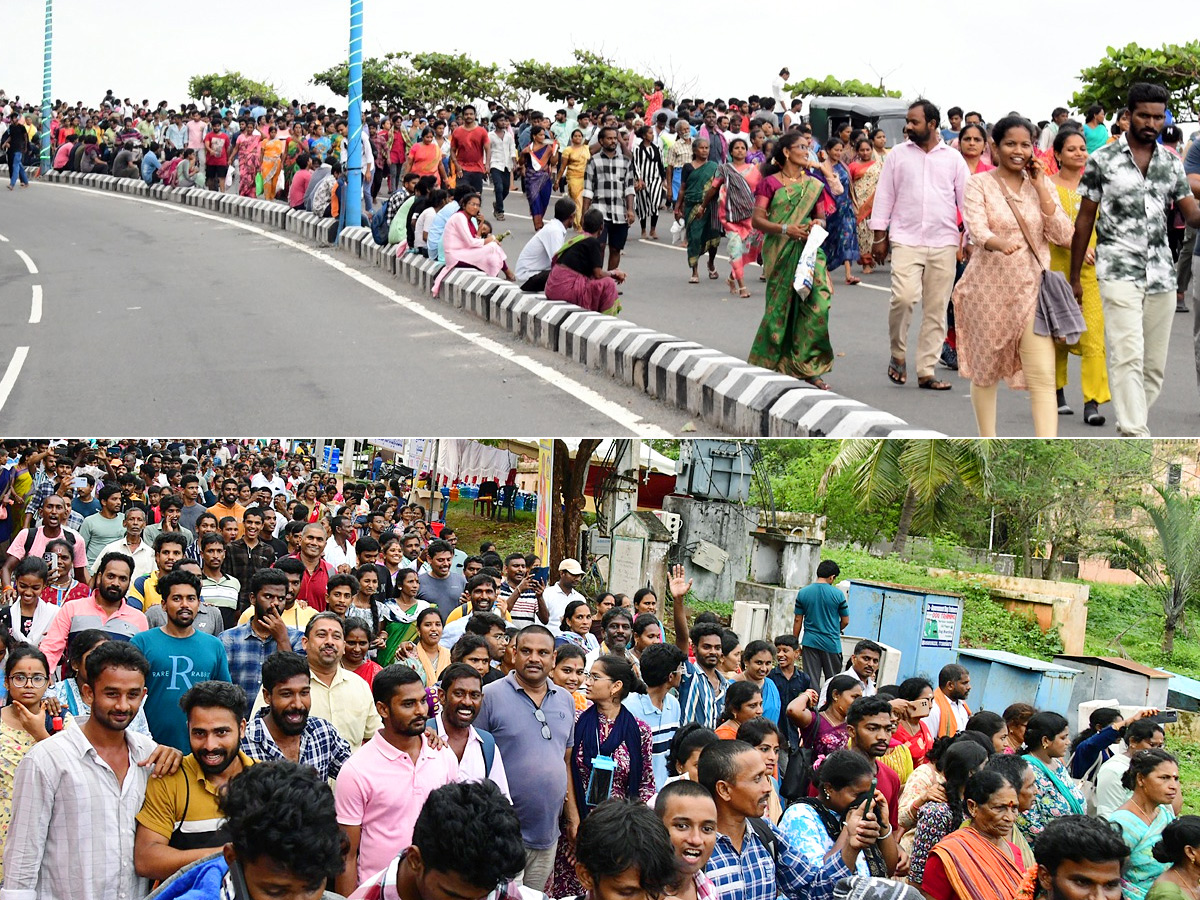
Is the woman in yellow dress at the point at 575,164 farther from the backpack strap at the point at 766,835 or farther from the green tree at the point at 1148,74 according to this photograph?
the backpack strap at the point at 766,835

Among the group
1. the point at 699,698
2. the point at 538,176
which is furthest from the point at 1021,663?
the point at 538,176

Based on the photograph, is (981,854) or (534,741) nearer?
(981,854)

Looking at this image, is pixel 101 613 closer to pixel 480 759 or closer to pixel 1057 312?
pixel 480 759

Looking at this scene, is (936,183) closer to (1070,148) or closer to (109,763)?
(1070,148)

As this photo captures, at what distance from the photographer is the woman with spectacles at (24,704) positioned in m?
4.89

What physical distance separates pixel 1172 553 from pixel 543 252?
1197cm

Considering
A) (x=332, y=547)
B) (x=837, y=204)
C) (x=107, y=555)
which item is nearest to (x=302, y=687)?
(x=107, y=555)

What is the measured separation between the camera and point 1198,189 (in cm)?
913

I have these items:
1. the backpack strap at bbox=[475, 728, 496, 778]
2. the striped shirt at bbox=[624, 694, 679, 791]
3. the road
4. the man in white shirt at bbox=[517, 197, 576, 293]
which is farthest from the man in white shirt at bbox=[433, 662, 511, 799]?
the man in white shirt at bbox=[517, 197, 576, 293]

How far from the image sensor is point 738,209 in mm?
16109

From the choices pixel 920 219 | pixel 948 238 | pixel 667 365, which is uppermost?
pixel 920 219

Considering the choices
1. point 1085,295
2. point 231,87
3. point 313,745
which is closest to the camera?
point 313,745

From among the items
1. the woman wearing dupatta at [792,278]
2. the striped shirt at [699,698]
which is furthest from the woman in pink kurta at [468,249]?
the striped shirt at [699,698]

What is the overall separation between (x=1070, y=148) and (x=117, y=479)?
337 inches
